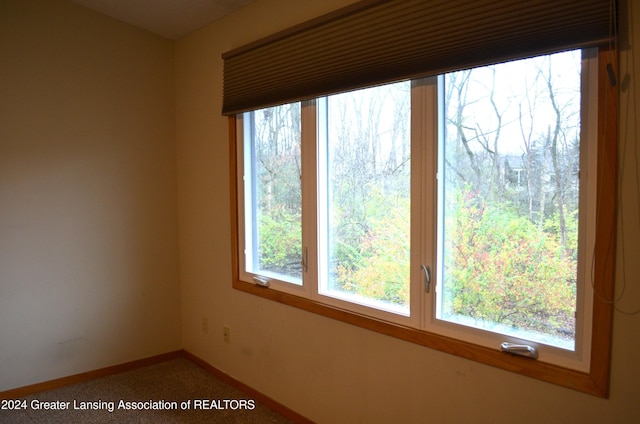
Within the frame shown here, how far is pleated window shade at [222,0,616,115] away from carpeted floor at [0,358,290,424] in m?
1.88

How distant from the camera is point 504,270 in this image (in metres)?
1.55

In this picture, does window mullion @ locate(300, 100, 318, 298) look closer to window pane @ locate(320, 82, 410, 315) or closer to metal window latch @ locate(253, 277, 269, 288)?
window pane @ locate(320, 82, 410, 315)

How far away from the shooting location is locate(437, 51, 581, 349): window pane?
4.59ft

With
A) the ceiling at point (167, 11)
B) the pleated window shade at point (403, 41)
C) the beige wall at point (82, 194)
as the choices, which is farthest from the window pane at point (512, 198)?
the beige wall at point (82, 194)

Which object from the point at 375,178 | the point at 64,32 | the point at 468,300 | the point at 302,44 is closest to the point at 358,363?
the point at 468,300

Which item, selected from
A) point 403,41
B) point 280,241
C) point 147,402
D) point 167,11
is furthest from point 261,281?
point 167,11

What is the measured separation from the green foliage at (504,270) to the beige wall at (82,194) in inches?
95.7

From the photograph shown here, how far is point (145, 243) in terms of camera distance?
126 inches

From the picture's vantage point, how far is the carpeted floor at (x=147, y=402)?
8.05ft

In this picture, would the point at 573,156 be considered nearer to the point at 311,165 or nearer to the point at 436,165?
the point at 436,165

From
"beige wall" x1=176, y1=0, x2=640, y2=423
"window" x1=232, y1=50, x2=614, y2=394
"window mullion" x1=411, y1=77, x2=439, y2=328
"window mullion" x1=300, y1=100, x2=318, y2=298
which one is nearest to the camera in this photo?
"beige wall" x1=176, y1=0, x2=640, y2=423

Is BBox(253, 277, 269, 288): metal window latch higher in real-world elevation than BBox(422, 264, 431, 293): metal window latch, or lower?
lower

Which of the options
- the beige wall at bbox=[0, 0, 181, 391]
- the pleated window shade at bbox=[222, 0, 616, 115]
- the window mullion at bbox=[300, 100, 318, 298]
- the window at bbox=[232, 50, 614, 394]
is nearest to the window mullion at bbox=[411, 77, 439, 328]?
the window at bbox=[232, 50, 614, 394]

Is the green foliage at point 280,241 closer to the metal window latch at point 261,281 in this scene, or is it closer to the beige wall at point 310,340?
the metal window latch at point 261,281
